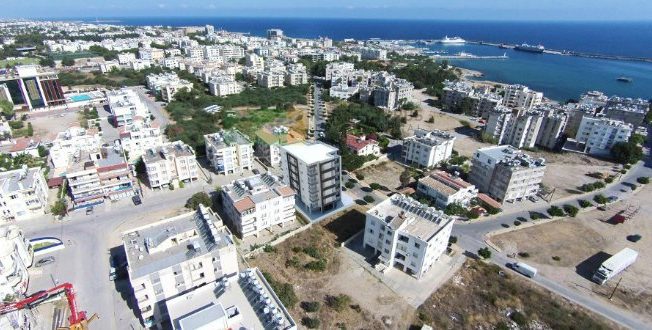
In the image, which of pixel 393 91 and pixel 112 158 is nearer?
pixel 112 158

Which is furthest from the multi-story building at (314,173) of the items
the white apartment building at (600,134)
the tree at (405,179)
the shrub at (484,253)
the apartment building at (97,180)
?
the white apartment building at (600,134)

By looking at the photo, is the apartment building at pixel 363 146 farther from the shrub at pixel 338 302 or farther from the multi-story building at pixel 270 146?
the shrub at pixel 338 302

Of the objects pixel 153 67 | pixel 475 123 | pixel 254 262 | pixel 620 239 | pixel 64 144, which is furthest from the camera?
pixel 153 67

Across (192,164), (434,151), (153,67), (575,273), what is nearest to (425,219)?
(575,273)

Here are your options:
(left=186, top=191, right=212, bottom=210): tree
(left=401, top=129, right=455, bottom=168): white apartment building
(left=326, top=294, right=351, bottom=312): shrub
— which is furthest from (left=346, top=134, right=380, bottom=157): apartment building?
Result: (left=326, top=294, right=351, bottom=312): shrub

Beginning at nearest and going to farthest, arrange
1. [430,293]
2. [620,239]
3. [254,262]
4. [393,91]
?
1. [430,293]
2. [254,262]
3. [620,239]
4. [393,91]

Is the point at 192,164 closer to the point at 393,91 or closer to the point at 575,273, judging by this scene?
the point at 575,273
